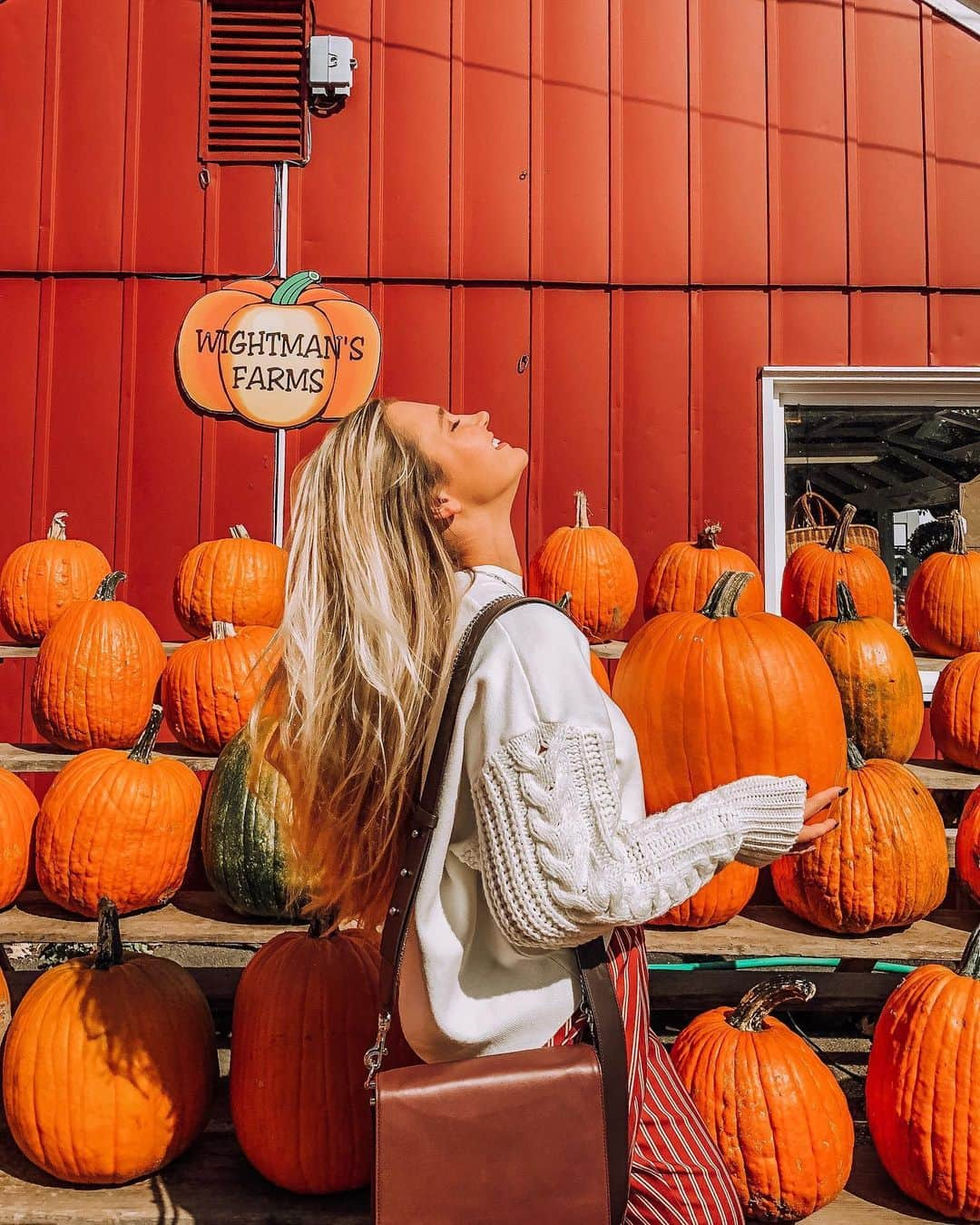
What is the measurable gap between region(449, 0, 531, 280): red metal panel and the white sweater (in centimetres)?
381

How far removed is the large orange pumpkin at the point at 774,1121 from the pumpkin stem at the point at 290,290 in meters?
3.83

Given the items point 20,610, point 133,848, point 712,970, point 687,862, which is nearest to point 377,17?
point 20,610

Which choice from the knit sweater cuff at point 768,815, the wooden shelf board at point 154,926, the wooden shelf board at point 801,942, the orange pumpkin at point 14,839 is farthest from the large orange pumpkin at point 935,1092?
the orange pumpkin at point 14,839

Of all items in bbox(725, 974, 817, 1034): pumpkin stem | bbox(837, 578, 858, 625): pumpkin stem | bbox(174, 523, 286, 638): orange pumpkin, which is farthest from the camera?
bbox(174, 523, 286, 638): orange pumpkin

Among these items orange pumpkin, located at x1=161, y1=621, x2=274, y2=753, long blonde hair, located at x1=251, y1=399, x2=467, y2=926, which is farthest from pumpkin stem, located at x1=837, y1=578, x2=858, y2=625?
long blonde hair, located at x1=251, y1=399, x2=467, y2=926

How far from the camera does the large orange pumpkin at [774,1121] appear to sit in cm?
204

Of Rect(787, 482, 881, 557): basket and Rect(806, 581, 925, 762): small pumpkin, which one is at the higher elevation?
Rect(787, 482, 881, 557): basket

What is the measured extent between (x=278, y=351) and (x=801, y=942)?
356 cm

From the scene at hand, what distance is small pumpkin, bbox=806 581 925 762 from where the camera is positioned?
3.01 metres

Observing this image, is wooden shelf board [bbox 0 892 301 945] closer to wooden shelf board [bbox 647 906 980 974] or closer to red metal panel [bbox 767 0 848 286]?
wooden shelf board [bbox 647 906 980 974]

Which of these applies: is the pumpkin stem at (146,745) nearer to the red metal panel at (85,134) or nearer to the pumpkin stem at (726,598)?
the pumpkin stem at (726,598)

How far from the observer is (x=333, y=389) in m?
4.80

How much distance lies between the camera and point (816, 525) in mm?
4746

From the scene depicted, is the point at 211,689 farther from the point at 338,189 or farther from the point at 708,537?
the point at 338,189
